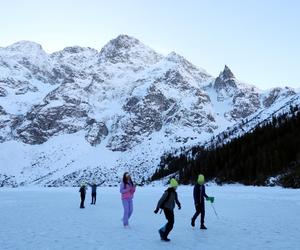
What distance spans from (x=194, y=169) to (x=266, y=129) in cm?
2183

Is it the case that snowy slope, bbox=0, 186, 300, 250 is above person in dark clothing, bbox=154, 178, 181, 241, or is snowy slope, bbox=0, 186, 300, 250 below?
below

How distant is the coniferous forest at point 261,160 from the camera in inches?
2849

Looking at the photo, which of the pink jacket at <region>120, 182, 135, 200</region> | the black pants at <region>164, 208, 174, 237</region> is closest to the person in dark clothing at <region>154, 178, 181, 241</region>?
the black pants at <region>164, 208, 174, 237</region>

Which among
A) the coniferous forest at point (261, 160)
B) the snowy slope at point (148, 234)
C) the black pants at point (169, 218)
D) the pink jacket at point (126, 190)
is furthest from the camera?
the coniferous forest at point (261, 160)

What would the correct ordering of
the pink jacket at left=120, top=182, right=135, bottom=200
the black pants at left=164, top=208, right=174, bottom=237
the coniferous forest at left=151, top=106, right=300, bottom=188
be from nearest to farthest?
the black pants at left=164, top=208, right=174, bottom=237, the pink jacket at left=120, top=182, right=135, bottom=200, the coniferous forest at left=151, top=106, right=300, bottom=188

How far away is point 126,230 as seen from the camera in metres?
19.3

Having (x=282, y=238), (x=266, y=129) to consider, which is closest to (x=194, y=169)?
(x=266, y=129)

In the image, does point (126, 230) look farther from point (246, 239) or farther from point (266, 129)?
point (266, 129)

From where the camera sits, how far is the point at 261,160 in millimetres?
82250

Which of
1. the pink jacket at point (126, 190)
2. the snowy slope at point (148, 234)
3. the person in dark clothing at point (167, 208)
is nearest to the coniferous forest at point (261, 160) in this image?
the snowy slope at point (148, 234)

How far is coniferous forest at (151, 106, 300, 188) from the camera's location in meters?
72.4

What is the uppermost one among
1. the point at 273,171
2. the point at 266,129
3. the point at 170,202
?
the point at 266,129

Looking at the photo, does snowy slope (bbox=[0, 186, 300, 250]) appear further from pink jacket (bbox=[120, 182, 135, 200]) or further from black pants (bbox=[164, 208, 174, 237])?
pink jacket (bbox=[120, 182, 135, 200])

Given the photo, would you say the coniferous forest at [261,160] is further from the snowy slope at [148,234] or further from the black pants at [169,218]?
the black pants at [169,218]
